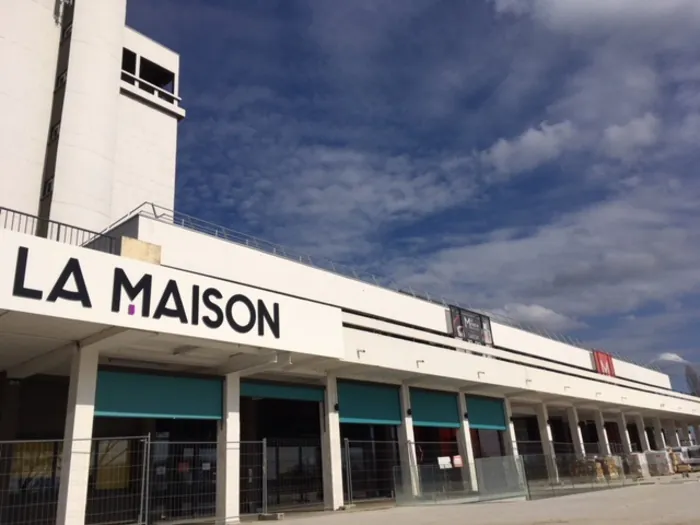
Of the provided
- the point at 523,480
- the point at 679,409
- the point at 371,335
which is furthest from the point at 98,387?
the point at 679,409

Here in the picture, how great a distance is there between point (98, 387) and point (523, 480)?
48.3 feet

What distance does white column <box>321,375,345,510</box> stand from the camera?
65.7ft

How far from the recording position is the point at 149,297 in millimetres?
13672

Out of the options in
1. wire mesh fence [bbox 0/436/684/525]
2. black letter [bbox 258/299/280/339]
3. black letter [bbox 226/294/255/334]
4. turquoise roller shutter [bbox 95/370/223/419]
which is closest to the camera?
wire mesh fence [bbox 0/436/684/525]

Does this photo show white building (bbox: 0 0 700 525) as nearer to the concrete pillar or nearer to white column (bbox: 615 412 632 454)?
the concrete pillar

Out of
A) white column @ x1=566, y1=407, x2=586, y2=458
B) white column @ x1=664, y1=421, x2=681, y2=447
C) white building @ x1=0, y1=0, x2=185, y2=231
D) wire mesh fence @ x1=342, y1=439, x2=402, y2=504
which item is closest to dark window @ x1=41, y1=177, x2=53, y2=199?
white building @ x1=0, y1=0, x2=185, y2=231

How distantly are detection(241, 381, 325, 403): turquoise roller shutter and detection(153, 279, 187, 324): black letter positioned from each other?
5529mm

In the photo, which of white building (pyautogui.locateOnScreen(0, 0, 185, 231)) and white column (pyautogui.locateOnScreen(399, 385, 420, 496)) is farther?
white building (pyautogui.locateOnScreen(0, 0, 185, 231))

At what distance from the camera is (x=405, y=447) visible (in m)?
24.0

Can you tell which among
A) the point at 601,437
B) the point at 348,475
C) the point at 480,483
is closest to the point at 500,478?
the point at 480,483

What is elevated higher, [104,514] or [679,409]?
[679,409]

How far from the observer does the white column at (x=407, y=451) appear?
2061 cm

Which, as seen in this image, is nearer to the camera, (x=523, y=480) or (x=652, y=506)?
(x=652, y=506)

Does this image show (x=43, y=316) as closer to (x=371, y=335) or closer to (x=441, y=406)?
(x=371, y=335)
